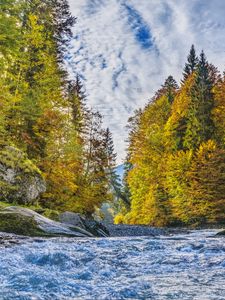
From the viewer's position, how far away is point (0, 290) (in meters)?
4.18

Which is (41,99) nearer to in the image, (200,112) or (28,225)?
(28,225)

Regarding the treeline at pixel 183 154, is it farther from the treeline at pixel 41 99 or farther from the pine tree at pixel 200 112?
the treeline at pixel 41 99

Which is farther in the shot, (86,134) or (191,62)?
(191,62)

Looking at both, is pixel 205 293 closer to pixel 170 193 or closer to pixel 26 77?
pixel 26 77

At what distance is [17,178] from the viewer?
59.2 feet

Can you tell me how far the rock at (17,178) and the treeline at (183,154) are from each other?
548 inches

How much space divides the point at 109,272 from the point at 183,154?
2591cm

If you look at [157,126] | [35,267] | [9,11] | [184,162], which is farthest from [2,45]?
[157,126]

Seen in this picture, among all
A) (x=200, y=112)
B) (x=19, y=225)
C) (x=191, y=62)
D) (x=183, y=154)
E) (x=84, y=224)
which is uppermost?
(x=191, y=62)

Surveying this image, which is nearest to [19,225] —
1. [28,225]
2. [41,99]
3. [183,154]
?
[28,225]

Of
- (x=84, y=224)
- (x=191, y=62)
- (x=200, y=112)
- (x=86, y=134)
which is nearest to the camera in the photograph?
(x=84, y=224)

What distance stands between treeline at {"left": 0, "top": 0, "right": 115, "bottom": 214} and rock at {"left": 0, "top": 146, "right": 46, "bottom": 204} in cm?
71

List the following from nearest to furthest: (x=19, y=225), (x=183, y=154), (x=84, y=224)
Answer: (x=19, y=225) → (x=84, y=224) → (x=183, y=154)

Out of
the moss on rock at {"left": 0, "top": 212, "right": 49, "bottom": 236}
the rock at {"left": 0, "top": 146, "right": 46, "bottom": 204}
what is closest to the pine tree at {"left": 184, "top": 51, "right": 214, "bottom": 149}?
the rock at {"left": 0, "top": 146, "right": 46, "bottom": 204}
